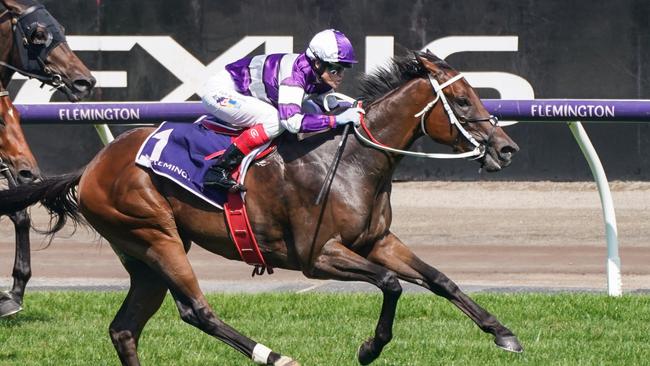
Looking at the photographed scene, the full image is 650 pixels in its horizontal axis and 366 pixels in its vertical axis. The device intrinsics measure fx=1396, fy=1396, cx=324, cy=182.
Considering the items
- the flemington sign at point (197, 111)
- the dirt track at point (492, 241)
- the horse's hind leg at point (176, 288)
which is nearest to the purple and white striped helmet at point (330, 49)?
the horse's hind leg at point (176, 288)

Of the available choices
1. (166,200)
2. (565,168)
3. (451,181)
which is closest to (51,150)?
(451,181)

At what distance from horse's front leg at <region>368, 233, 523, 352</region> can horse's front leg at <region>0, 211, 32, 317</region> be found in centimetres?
267

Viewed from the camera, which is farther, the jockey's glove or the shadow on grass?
the shadow on grass

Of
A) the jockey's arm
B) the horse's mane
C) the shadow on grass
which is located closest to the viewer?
the jockey's arm

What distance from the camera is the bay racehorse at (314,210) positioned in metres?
6.55

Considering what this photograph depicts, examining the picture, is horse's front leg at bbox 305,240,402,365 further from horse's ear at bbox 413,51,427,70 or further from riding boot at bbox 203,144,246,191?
horse's ear at bbox 413,51,427,70

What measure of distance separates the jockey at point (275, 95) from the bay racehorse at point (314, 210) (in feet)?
0.46

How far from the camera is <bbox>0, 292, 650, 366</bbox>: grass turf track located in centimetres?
721

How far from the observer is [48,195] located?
23.2 ft

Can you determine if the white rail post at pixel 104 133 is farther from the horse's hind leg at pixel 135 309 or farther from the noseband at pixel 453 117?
the noseband at pixel 453 117

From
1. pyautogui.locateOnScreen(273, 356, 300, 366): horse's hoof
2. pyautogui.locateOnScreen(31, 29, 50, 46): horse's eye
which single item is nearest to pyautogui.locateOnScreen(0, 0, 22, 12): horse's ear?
pyautogui.locateOnScreen(31, 29, 50, 46): horse's eye

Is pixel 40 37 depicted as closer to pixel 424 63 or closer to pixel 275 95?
pixel 275 95

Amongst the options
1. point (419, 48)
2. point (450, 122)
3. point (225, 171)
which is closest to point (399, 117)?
point (450, 122)

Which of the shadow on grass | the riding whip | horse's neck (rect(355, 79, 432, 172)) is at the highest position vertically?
horse's neck (rect(355, 79, 432, 172))
